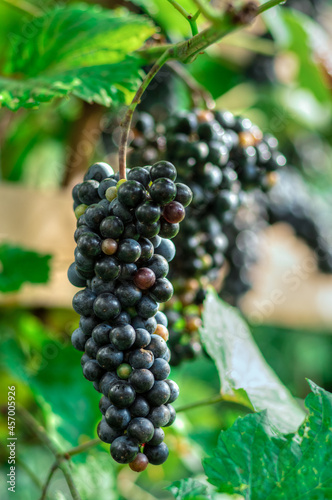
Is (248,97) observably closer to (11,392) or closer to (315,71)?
(315,71)

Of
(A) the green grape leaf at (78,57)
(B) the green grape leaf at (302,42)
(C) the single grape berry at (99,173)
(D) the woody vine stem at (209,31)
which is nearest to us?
(D) the woody vine stem at (209,31)

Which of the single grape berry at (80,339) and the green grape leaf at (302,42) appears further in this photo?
the green grape leaf at (302,42)

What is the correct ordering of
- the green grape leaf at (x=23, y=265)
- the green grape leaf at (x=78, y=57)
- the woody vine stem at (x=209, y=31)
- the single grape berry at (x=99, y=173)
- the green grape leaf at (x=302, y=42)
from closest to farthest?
1. the woody vine stem at (x=209, y=31)
2. the single grape berry at (x=99, y=173)
3. the green grape leaf at (x=78, y=57)
4. the green grape leaf at (x=23, y=265)
5. the green grape leaf at (x=302, y=42)

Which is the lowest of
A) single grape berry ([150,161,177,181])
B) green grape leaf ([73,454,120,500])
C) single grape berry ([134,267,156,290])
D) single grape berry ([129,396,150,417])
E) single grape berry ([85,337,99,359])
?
green grape leaf ([73,454,120,500])

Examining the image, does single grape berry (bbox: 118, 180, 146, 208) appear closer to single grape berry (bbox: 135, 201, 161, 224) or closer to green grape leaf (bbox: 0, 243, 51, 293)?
single grape berry (bbox: 135, 201, 161, 224)

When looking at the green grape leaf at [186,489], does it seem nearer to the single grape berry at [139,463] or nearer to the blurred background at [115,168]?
the single grape berry at [139,463]

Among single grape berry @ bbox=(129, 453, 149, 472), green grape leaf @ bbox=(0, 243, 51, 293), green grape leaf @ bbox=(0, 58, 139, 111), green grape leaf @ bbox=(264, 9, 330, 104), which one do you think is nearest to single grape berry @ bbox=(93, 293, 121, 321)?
single grape berry @ bbox=(129, 453, 149, 472)

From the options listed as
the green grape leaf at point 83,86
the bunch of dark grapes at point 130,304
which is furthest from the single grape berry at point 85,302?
the green grape leaf at point 83,86
